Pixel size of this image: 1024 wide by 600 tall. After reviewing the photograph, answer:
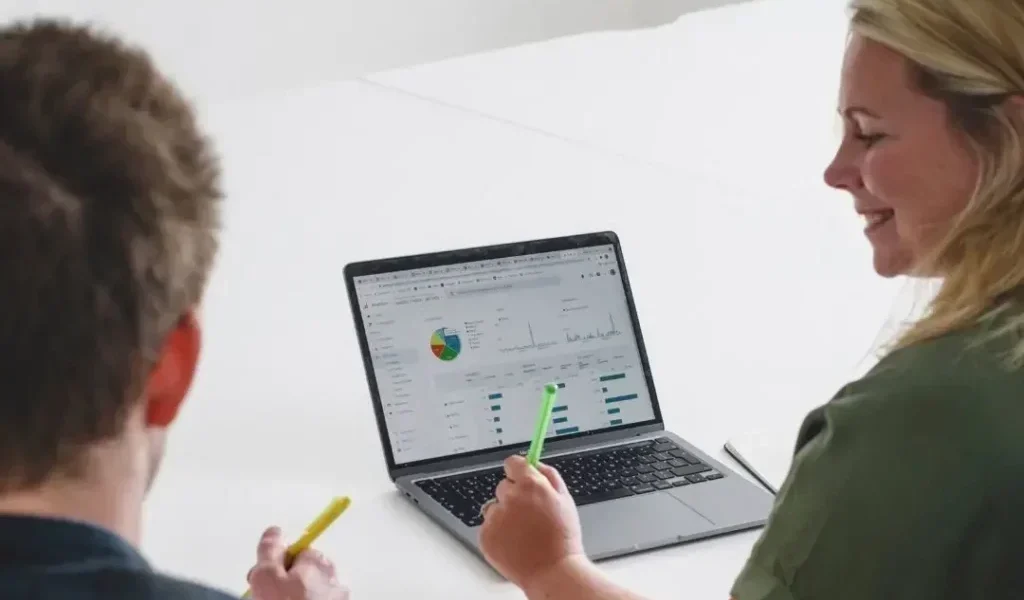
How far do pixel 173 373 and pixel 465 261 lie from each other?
0.67 m

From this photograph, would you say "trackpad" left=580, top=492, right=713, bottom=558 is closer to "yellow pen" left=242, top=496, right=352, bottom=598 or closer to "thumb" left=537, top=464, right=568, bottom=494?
"thumb" left=537, top=464, right=568, bottom=494

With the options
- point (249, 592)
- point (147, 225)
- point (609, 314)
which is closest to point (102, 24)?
point (147, 225)

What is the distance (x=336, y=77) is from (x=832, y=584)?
266 cm

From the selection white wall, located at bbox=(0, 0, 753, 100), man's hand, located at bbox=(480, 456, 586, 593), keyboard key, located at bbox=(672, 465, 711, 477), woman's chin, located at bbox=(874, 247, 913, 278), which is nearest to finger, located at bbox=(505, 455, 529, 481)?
man's hand, located at bbox=(480, 456, 586, 593)

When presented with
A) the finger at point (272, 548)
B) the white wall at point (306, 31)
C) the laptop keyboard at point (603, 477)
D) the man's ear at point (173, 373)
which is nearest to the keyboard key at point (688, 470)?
the laptop keyboard at point (603, 477)

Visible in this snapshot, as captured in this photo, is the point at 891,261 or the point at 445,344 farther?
the point at 445,344

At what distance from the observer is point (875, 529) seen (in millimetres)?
905

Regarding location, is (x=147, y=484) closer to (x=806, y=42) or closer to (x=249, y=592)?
(x=249, y=592)

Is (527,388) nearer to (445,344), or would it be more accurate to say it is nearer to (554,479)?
(445,344)

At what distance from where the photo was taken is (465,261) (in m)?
1.42

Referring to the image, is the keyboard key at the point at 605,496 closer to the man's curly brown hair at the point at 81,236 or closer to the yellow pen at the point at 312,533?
the yellow pen at the point at 312,533

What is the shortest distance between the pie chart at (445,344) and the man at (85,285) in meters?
0.64

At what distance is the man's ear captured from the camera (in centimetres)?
75

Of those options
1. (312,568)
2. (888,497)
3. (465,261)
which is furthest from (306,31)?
(888,497)
